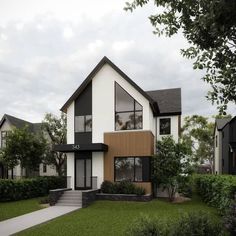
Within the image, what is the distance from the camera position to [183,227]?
26.0 ft

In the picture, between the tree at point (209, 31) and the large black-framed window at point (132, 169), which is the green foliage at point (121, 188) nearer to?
the large black-framed window at point (132, 169)

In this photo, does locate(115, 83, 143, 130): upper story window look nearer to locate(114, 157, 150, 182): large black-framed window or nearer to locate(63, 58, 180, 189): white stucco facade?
locate(63, 58, 180, 189): white stucco facade

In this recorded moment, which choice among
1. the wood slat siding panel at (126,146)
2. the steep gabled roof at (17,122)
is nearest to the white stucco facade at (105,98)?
the wood slat siding panel at (126,146)

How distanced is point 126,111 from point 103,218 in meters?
10.3

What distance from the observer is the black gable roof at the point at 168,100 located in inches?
998

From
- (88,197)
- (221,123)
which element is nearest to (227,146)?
(221,123)


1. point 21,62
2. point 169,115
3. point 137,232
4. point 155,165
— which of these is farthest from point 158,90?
point 137,232

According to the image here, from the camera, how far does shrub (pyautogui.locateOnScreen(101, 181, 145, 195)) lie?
21.5 meters

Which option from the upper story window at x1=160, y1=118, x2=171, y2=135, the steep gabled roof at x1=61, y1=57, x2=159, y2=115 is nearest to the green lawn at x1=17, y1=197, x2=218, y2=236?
the upper story window at x1=160, y1=118, x2=171, y2=135

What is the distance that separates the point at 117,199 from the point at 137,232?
44.5 ft

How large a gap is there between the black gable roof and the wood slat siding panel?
3015 millimetres

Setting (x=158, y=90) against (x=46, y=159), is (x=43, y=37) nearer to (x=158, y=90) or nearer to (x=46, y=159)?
(x=158, y=90)

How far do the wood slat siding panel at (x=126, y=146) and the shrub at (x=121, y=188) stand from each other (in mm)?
734

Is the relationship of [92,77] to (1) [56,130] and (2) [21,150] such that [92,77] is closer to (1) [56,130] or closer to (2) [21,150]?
(2) [21,150]
